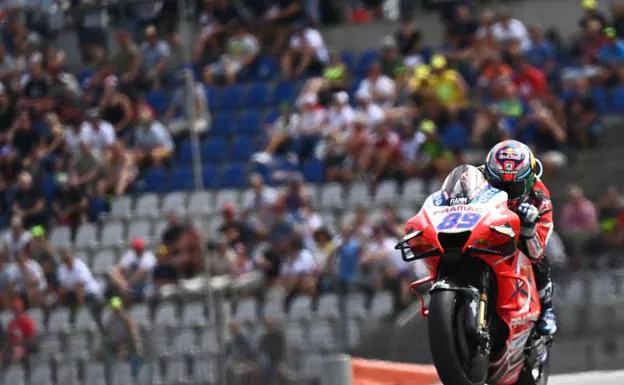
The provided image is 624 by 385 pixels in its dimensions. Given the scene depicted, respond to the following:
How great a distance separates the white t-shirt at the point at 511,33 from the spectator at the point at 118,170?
4724 mm

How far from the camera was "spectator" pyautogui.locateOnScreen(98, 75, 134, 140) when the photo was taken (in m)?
20.9

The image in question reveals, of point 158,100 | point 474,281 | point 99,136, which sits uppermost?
point 158,100

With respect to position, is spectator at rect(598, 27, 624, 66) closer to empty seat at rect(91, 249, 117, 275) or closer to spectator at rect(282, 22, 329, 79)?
spectator at rect(282, 22, 329, 79)

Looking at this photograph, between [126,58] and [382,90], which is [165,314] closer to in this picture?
[382,90]

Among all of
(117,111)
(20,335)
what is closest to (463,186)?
(20,335)

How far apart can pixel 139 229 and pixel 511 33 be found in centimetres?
503

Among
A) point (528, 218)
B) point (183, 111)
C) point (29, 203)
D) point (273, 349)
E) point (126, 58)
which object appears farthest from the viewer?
point (126, 58)

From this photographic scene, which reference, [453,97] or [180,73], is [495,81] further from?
[180,73]

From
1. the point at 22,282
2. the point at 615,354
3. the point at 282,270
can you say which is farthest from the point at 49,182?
the point at 615,354

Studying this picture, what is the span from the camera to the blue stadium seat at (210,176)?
20.0 m

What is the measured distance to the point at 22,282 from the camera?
18.5 meters

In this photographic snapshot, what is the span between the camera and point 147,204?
64.6ft

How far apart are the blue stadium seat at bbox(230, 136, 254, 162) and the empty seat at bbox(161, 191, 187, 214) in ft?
3.07

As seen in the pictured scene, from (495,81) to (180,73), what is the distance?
494cm
